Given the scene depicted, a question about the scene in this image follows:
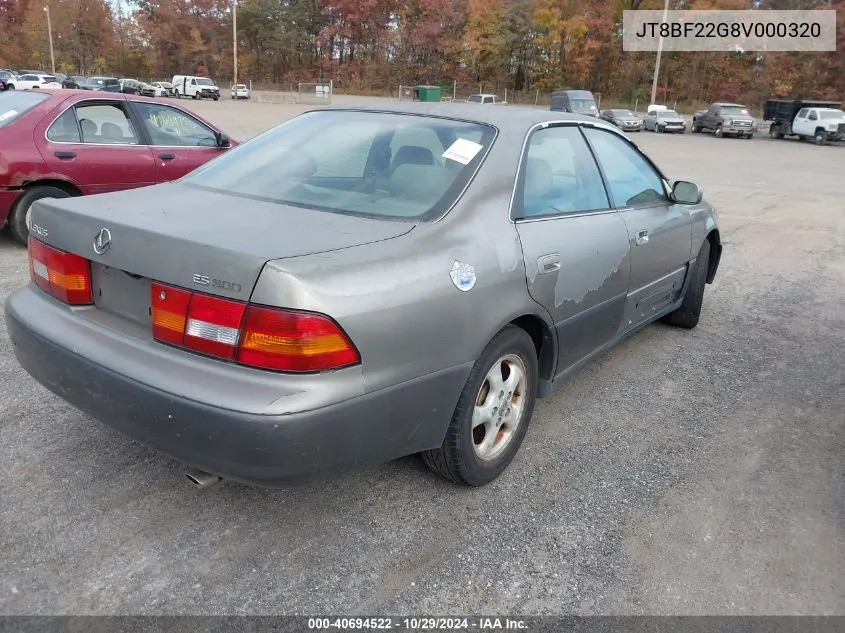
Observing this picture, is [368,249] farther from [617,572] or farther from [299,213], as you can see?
[617,572]

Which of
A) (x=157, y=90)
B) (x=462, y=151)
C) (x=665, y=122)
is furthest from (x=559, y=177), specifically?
(x=157, y=90)

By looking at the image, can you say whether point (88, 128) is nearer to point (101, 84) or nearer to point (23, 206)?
point (23, 206)

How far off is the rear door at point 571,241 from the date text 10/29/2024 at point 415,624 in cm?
126

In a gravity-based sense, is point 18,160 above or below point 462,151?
below

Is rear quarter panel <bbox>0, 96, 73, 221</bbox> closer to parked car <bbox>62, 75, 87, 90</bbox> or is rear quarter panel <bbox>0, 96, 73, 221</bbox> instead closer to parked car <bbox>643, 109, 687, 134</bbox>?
parked car <bbox>62, 75, 87, 90</bbox>

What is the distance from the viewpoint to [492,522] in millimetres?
2629

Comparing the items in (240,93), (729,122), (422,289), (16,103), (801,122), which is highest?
(240,93)

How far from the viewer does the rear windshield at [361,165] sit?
2684 millimetres

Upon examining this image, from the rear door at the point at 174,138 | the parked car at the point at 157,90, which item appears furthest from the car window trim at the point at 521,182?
the parked car at the point at 157,90

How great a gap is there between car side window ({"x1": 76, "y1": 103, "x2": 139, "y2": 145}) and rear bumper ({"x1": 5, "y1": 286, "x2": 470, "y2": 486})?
179 inches

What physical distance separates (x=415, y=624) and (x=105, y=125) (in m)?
6.06

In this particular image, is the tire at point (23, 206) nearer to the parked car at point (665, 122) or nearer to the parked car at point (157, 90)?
the parked car at point (665, 122)

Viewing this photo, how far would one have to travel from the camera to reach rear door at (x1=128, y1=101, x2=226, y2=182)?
6772mm

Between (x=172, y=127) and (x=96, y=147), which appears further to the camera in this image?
(x=172, y=127)
